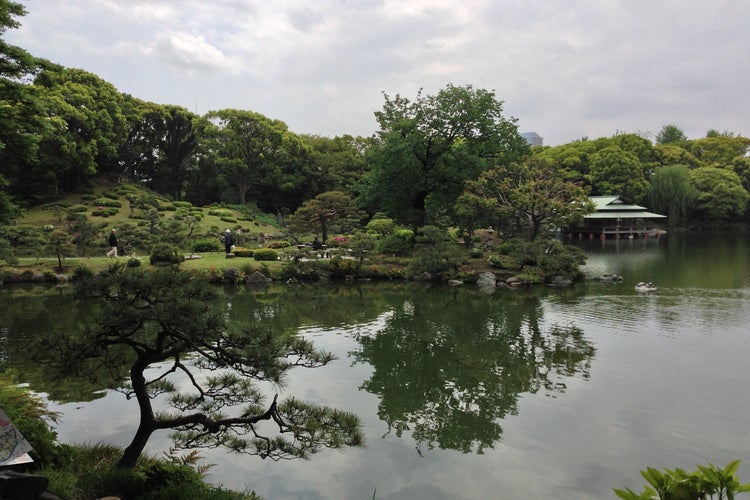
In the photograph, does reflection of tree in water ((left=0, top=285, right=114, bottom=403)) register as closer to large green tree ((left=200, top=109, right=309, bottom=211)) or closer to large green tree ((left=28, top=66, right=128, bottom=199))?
large green tree ((left=28, top=66, right=128, bottom=199))

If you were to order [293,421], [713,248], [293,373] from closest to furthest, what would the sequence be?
1. [293,421]
2. [293,373]
3. [713,248]

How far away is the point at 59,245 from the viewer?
19.2 meters

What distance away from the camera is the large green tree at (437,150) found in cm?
2289

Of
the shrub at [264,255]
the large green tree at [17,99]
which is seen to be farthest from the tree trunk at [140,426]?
the shrub at [264,255]

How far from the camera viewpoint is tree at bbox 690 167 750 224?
44425 mm

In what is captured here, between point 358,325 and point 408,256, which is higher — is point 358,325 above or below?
below

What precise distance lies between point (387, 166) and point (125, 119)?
74.6 ft

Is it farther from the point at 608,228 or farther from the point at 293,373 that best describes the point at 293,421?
the point at 608,228

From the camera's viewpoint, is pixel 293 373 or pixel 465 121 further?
pixel 465 121

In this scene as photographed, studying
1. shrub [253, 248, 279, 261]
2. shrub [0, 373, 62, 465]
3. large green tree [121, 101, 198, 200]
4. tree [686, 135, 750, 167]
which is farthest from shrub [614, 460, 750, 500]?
tree [686, 135, 750, 167]

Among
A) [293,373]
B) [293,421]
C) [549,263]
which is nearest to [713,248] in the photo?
[549,263]

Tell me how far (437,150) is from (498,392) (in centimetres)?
1674

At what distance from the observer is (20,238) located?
18797mm

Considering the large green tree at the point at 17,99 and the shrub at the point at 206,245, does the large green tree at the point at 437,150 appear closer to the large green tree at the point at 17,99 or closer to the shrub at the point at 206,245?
the shrub at the point at 206,245
